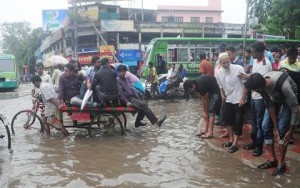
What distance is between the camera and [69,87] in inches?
324

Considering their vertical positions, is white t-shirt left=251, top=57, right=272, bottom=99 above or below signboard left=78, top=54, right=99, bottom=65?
below

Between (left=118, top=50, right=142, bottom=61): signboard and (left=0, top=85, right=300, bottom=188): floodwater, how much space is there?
2605cm

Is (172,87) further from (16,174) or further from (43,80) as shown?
(16,174)

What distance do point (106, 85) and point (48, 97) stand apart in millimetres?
1375

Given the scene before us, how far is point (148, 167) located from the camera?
577cm

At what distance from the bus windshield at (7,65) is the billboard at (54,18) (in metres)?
27.5

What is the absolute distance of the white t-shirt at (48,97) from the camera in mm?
8070

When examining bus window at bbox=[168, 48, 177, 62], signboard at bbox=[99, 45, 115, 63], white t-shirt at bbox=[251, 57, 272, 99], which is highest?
signboard at bbox=[99, 45, 115, 63]

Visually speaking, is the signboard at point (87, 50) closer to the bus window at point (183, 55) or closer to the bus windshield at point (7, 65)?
the bus windshield at point (7, 65)

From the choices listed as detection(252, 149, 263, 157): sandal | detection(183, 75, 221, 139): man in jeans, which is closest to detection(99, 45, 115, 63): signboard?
detection(183, 75, 221, 139): man in jeans

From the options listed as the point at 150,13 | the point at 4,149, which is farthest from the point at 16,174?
the point at 150,13

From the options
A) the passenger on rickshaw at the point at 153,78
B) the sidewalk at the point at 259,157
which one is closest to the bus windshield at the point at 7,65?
the passenger on rickshaw at the point at 153,78

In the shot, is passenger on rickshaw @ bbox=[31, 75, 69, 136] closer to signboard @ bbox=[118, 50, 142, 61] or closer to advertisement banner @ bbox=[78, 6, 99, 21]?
signboard @ bbox=[118, 50, 142, 61]

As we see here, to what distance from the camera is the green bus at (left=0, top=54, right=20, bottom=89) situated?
82.4ft
